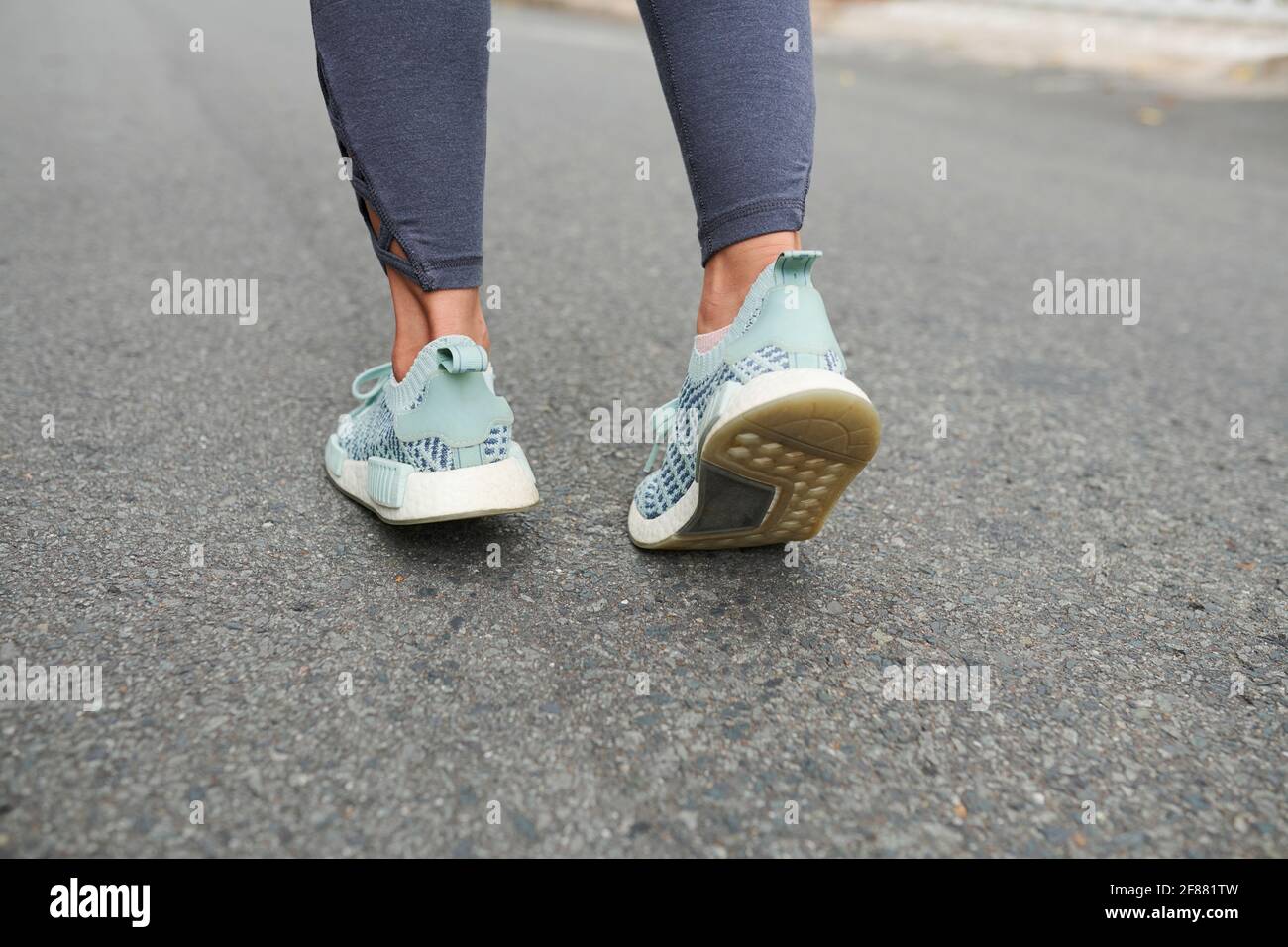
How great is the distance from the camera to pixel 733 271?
1.36 m

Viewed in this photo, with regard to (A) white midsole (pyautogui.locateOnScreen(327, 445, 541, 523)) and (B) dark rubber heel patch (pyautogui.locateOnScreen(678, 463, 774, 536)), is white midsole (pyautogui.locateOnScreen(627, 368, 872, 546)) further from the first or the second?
(A) white midsole (pyautogui.locateOnScreen(327, 445, 541, 523))

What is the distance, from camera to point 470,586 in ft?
4.59

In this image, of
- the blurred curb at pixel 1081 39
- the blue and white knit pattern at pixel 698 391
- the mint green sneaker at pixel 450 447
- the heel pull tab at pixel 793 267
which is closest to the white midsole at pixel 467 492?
the mint green sneaker at pixel 450 447

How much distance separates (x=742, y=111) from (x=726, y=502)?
0.47 m

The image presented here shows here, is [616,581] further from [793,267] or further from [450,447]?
[793,267]

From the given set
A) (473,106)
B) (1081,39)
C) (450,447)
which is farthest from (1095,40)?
(450,447)

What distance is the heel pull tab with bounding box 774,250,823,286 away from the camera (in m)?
1.26

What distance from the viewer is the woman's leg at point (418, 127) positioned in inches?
49.8

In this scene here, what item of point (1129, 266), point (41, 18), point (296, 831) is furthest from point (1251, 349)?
point (41, 18)

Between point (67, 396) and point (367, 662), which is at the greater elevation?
point (367, 662)

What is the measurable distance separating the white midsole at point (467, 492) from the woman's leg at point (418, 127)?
0.18m

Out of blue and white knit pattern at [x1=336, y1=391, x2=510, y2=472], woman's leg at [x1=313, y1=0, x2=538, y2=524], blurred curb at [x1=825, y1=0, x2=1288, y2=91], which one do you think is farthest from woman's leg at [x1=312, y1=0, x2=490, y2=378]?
blurred curb at [x1=825, y1=0, x2=1288, y2=91]
